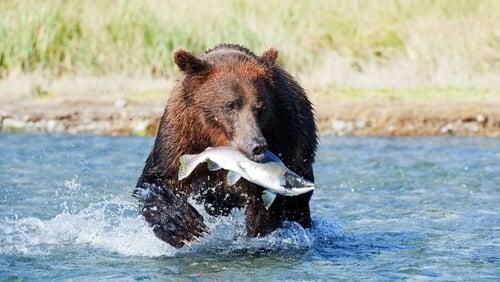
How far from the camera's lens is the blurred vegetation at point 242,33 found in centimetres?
1652

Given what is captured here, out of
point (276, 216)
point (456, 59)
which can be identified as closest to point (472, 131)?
point (456, 59)

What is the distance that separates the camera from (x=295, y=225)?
26.2 feet

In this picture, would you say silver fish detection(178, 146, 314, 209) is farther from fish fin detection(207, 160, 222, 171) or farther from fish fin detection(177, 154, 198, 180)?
fish fin detection(177, 154, 198, 180)

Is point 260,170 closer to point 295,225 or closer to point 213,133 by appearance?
point 213,133

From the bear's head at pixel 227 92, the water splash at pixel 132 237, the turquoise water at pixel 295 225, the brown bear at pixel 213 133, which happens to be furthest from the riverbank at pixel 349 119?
the bear's head at pixel 227 92

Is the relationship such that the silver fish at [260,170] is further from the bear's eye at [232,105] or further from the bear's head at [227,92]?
the bear's eye at [232,105]

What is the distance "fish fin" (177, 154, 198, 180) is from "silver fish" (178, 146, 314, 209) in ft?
0.39

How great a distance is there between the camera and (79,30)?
55.8ft

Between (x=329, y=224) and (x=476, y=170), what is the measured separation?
3.54 meters

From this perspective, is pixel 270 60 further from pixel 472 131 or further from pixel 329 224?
pixel 472 131

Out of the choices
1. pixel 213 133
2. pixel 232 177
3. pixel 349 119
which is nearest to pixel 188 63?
pixel 213 133

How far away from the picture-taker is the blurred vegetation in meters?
16.5

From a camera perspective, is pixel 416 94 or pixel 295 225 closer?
pixel 295 225

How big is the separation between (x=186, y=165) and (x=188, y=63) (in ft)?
2.17
